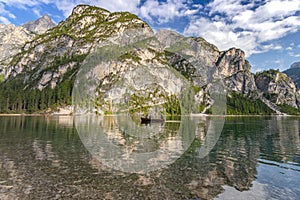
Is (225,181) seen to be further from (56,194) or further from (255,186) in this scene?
(56,194)

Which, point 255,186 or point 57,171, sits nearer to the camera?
point 255,186

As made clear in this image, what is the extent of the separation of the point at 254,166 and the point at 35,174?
28004 millimetres

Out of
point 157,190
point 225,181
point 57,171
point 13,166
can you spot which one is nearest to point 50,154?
point 13,166

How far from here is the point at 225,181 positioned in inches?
1024

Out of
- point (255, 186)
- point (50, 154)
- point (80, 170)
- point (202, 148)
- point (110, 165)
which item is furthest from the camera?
point (202, 148)

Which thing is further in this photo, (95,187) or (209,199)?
(95,187)

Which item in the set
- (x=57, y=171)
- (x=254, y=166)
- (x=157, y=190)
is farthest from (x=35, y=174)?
(x=254, y=166)

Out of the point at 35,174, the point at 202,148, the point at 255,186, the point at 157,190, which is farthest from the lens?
the point at 202,148

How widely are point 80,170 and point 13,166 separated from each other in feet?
27.8

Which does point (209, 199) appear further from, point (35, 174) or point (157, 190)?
point (35, 174)

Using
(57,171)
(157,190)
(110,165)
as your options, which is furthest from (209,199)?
(57,171)

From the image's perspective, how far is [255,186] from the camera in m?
24.5

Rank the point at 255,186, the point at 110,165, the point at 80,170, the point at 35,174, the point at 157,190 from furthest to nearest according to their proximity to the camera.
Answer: the point at 110,165 < the point at 80,170 < the point at 35,174 < the point at 255,186 < the point at 157,190

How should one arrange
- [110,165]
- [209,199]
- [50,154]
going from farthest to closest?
[50,154], [110,165], [209,199]
